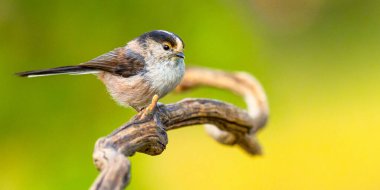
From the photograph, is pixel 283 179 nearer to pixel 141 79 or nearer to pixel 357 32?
pixel 141 79

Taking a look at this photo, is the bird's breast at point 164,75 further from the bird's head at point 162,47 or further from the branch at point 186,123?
the branch at point 186,123

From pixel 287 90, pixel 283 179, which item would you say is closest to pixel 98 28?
pixel 283 179

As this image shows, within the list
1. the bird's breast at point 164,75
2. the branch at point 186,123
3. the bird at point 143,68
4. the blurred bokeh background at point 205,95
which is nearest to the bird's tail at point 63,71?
the bird at point 143,68

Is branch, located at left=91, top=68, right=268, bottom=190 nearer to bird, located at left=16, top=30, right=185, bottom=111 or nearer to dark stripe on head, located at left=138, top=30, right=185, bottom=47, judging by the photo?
bird, located at left=16, top=30, right=185, bottom=111

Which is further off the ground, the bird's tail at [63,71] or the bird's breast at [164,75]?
the bird's breast at [164,75]

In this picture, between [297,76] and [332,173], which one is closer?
[332,173]

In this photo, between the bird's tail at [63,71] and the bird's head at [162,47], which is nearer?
the bird's tail at [63,71]
